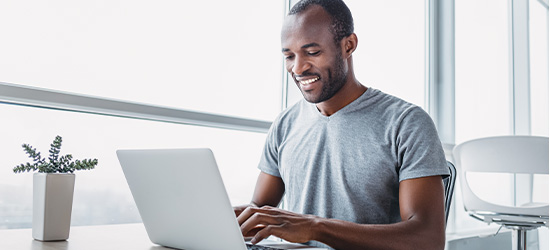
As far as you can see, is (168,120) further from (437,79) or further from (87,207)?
(437,79)

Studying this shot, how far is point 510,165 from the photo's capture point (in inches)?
90.4

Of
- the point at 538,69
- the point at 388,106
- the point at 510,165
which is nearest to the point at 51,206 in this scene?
the point at 388,106

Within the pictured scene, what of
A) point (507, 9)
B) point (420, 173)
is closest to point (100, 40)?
point (420, 173)

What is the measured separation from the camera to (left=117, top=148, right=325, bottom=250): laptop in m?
0.85

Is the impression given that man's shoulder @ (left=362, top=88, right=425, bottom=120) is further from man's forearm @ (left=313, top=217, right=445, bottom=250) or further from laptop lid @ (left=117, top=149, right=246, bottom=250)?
laptop lid @ (left=117, top=149, right=246, bottom=250)

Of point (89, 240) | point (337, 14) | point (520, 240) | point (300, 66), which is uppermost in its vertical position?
point (337, 14)

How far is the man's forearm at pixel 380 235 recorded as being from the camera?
41.5 inches

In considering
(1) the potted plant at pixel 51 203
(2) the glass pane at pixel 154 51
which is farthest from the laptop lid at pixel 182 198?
(2) the glass pane at pixel 154 51

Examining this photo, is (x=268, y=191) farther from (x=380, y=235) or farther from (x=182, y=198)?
(x=182, y=198)

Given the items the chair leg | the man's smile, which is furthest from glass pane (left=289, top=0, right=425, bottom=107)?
the man's smile

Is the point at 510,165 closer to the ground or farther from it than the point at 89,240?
farther from it

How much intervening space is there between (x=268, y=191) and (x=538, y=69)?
277cm

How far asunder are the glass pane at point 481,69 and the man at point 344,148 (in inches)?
70.5

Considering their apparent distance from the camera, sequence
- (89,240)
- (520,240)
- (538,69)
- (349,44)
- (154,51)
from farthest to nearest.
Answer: (538,69)
(520,240)
(154,51)
(349,44)
(89,240)
